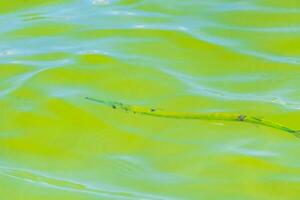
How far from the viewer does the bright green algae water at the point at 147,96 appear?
257 centimetres

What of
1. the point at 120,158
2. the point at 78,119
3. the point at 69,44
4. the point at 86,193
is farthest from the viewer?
the point at 69,44

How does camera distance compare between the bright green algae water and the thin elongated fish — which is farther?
the thin elongated fish

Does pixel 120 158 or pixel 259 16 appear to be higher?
pixel 259 16

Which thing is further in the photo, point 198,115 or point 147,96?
point 147,96

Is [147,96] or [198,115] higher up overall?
[147,96]

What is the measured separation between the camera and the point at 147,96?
3287mm

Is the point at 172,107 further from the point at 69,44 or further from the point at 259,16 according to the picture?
the point at 259,16

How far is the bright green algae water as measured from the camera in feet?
8.44

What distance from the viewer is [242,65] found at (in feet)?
12.0

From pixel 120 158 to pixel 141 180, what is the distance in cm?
20

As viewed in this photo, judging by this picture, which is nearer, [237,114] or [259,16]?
[237,114]

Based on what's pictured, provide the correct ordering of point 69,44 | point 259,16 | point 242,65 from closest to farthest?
point 242,65 → point 69,44 → point 259,16

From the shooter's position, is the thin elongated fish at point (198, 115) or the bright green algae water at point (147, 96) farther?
the thin elongated fish at point (198, 115)

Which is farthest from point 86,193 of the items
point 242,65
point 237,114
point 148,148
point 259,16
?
point 259,16
